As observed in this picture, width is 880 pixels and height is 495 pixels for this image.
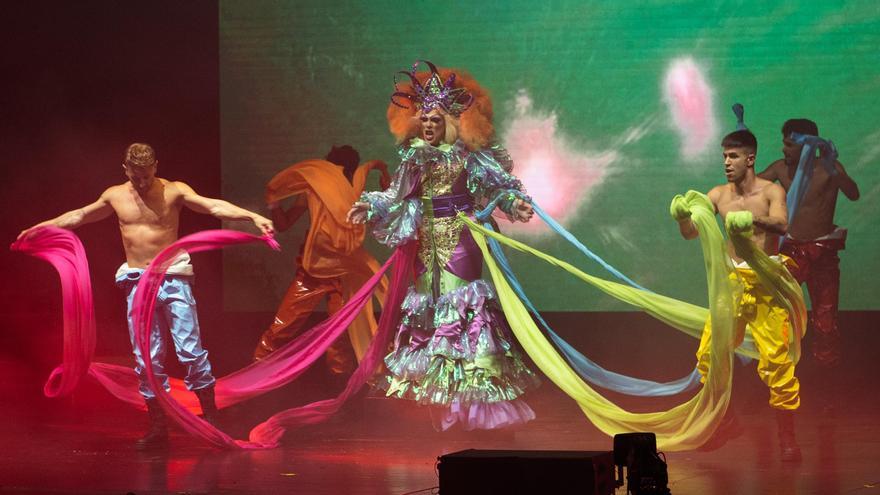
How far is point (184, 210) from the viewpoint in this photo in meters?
9.14

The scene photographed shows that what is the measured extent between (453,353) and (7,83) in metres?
4.03

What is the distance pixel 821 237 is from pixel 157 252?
403 centimetres

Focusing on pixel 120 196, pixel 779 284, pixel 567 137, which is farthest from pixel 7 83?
pixel 779 284

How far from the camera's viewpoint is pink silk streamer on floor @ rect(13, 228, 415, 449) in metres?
6.42

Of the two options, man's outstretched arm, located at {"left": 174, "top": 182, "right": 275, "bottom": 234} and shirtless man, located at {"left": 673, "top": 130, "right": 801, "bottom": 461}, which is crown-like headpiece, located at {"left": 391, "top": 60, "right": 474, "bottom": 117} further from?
shirtless man, located at {"left": 673, "top": 130, "right": 801, "bottom": 461}

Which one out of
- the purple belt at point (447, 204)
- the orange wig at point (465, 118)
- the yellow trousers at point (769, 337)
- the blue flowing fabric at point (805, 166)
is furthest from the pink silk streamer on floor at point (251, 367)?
the blue flowing fabric at point (805, 166)

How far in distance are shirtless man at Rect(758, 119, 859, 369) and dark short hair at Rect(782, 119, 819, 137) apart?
0.21m

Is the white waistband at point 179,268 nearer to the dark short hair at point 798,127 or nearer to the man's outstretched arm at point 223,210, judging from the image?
the man's outstretched arm at point 223,210

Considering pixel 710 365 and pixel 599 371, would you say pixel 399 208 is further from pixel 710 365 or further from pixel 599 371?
pixel 710 365

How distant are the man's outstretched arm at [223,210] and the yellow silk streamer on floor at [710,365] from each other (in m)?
1.38

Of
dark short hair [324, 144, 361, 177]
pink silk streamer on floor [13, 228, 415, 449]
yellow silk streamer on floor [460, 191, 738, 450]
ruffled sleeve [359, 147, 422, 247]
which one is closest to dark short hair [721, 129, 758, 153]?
yellow silk streamer on floor [460, 191, 738, 450]

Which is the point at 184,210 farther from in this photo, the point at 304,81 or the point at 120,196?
the point at 120,196

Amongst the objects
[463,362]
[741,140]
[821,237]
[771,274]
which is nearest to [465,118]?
[463,362]

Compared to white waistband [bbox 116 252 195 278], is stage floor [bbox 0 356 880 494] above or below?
below
